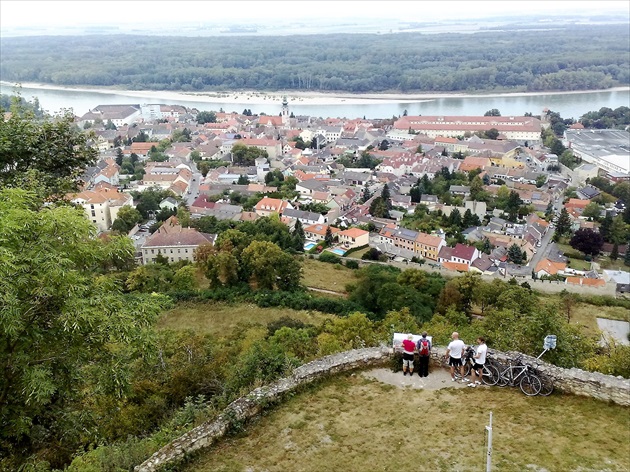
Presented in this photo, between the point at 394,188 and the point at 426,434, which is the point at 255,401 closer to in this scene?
the point at 426,434

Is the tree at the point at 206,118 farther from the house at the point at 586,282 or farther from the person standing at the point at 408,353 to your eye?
the person standing at the point at 408,353

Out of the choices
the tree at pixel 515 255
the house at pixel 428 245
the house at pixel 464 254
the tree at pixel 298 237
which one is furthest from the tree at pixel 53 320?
the tree at pixel 515 255

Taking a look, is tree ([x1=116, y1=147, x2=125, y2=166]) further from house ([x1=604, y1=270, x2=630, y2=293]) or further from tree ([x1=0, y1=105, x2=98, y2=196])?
tree ([x1=0, y1=105, x2=98, y2=196])

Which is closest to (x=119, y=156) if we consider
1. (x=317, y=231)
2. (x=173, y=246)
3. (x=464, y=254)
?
(x=173, y=246)

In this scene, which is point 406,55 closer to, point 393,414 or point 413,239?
point 413,239

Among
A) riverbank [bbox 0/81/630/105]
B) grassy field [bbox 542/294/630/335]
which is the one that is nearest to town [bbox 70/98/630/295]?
grassy field [bbox 542/294/630/335]
